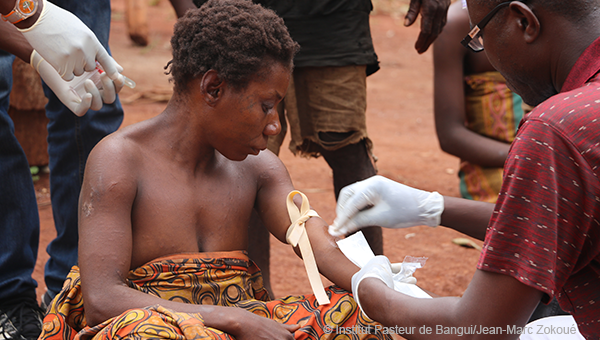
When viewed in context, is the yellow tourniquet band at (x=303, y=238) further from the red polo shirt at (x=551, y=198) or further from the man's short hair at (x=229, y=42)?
the red polo shirt at (x=551, y=198)

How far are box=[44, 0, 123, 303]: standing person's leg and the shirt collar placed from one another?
191 cm

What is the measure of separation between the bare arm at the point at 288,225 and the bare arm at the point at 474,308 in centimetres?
44

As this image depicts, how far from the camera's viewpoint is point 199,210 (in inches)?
76.1

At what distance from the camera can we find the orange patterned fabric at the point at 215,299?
1.78 meters

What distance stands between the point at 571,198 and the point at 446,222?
0.71 metres

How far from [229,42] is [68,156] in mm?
1113

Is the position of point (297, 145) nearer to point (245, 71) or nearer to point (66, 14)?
point (245, 71)

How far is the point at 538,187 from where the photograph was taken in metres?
1.16

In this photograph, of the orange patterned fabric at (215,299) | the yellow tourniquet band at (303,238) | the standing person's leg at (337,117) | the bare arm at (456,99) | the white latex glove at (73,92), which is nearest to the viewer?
the orange patterned fabric at (215,299)

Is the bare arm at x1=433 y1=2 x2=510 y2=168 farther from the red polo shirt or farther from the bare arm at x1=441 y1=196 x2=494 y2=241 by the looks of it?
the red polo shirt

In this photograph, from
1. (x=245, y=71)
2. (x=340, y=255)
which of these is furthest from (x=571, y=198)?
(x=245, y=71)

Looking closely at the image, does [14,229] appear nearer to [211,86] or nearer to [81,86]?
[81,86]

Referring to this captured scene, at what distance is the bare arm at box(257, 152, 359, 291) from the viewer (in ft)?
6.33

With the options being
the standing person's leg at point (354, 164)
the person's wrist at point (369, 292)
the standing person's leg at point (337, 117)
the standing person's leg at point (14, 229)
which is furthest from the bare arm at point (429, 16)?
the standing person's leg at point (14, 229)
